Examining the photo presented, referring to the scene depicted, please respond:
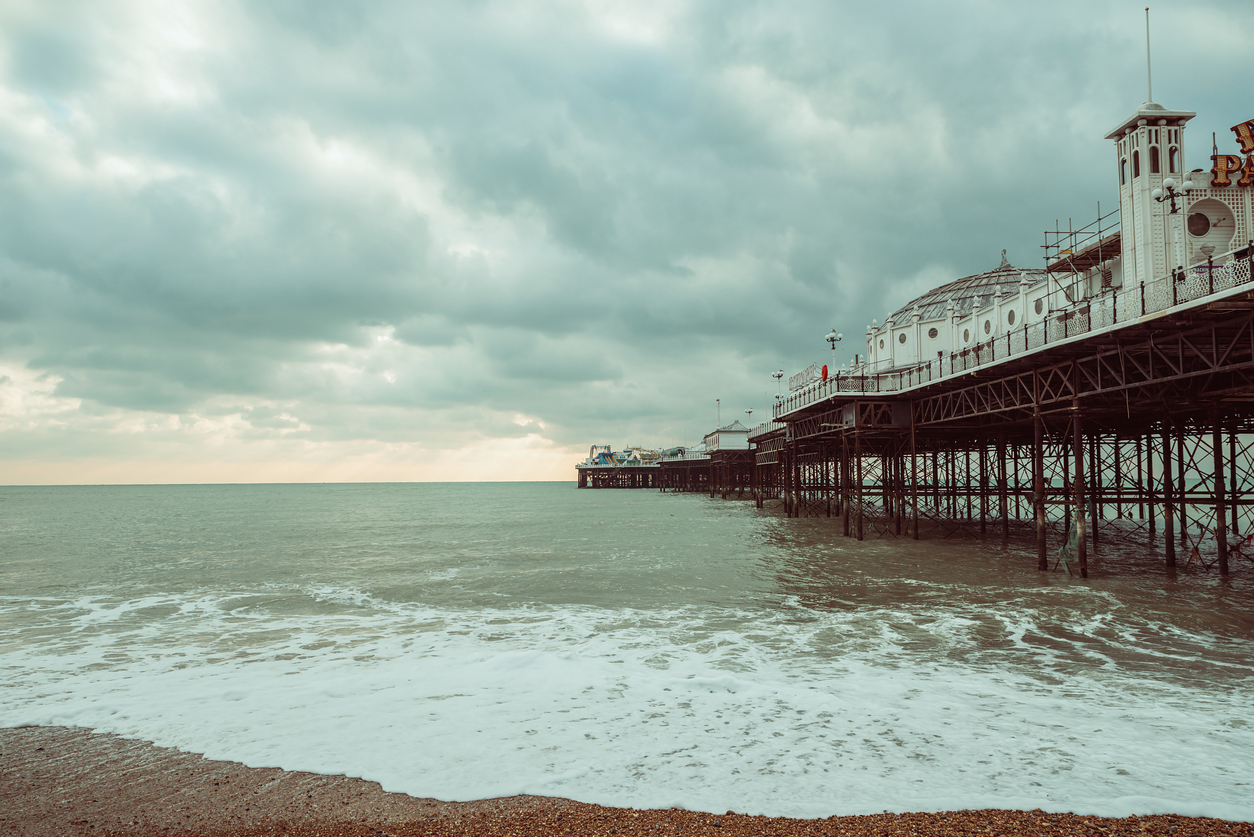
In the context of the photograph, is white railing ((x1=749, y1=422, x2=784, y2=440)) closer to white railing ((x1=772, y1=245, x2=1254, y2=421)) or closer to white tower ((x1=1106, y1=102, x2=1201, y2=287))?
white railing ((x1=772, y1=245, x2=1254, y2=421))

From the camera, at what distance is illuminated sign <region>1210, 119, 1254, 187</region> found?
21578 millimetres

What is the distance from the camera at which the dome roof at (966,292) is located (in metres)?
47.5

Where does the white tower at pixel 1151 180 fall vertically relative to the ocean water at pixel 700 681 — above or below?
above

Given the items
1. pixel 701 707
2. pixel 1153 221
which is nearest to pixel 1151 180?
pixel 1153 221

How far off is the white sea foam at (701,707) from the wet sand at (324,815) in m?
0.30

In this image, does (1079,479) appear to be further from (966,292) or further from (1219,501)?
(966,292)

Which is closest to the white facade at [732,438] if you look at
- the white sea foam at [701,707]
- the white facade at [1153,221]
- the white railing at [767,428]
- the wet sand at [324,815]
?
the white railing at [767,428]

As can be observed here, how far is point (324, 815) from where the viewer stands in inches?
247

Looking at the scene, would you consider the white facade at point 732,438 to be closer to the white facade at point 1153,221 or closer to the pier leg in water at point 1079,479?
the white facade at point 1153,221

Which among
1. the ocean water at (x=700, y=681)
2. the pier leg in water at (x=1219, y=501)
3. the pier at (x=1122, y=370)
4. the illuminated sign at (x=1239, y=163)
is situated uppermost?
the illuminated sign at (x=1239, y=163)

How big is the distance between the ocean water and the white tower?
11.2 m

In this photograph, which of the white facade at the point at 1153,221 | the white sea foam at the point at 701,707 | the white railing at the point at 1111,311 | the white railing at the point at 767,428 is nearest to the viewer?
the white sea foam at the point at 701,707

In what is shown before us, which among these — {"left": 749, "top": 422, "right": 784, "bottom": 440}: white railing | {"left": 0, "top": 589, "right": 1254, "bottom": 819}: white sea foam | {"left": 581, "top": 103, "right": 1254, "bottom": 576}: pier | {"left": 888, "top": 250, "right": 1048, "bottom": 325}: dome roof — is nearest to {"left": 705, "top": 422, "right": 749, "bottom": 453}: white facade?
{"left": 749, "top": 422, "right": 784, "bottom": 440}: white railing

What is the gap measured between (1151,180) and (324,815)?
31.5 meters
